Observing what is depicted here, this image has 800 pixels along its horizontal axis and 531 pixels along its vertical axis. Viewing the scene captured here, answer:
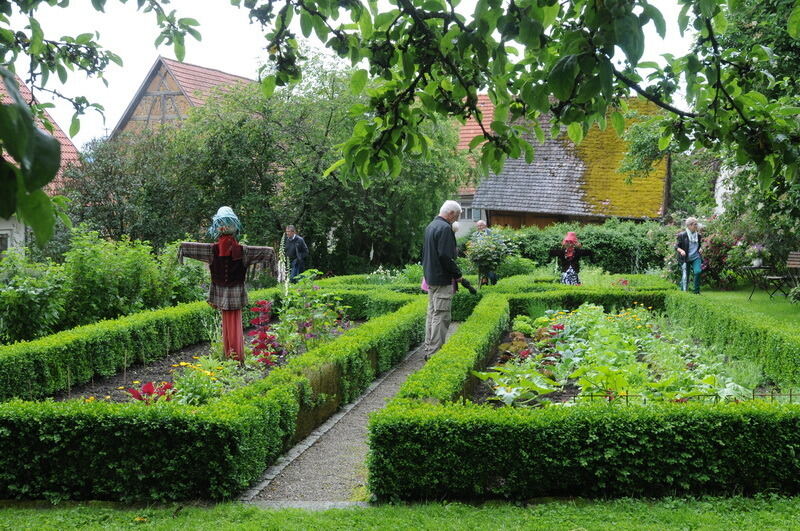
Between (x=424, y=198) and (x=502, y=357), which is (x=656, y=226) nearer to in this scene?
(x=424, y=198)

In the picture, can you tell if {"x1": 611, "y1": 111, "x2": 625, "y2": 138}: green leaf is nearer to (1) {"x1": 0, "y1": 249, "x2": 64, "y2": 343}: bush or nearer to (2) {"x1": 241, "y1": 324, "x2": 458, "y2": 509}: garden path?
(2) {"x1": 241, "y1": 324, "x2": 458, "y2": 509}: garden path

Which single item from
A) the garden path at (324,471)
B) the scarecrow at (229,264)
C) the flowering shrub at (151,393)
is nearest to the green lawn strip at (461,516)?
the garden path at (324,471)

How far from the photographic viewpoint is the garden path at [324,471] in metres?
5.34

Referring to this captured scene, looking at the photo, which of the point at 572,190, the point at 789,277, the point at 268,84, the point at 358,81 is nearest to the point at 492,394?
the point at 268,84

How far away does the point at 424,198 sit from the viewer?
2378 cm

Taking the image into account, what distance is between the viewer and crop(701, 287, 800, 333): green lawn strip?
41.0 feet

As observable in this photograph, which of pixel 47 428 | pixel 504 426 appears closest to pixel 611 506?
pixel 504 426

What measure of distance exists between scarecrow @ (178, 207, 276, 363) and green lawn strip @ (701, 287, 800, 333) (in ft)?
23.0

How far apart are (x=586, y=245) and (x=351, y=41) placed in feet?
70.0

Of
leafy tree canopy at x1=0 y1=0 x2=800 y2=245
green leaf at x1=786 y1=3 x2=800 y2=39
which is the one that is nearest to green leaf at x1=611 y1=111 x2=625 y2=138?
leafy tree canopy at x1=0 y1=0 x2=800 y2=245

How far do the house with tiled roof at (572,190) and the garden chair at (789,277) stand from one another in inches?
382

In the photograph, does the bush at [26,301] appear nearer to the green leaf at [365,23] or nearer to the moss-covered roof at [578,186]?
the green leaf at [365,23]

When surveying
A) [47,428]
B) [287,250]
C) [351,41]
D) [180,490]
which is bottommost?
[180,490]

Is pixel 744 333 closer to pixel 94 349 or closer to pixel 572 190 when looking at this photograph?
pixel 94 349
